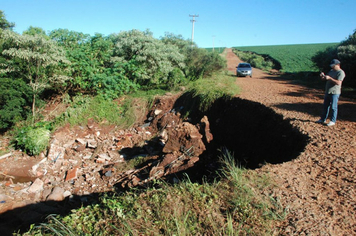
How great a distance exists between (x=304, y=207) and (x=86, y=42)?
40.0 feet

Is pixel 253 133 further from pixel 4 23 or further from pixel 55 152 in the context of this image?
pixel 4 23

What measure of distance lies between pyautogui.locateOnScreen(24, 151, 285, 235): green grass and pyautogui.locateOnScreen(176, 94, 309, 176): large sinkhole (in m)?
1.48

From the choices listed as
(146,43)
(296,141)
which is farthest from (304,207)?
(146,43)

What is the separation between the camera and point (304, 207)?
282 centimetres

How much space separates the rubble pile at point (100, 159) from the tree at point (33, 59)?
86.0 inches

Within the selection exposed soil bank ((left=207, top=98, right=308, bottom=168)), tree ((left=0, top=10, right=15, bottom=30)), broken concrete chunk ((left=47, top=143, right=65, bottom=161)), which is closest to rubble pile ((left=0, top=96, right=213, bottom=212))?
broken concrete chunk ((left=47, top=143, right=65, bottom=161))

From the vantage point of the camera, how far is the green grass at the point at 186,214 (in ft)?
8.51

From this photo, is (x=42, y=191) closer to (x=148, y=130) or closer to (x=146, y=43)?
(x=148, y=130)

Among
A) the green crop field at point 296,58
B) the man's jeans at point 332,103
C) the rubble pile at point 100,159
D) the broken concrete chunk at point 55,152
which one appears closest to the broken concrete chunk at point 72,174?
the rubble pile at point 100,159

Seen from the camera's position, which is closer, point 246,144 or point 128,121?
point 246,144

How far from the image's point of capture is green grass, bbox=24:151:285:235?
2.59 meters

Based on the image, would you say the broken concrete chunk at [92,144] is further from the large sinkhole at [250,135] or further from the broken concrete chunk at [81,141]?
the large sinkhole at [250,135]

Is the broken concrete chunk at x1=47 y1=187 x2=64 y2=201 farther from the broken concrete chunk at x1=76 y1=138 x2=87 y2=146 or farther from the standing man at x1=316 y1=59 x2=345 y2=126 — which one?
the standing man at x1=316 y1=59 x2=345 y2=126

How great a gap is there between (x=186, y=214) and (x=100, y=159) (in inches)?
188
